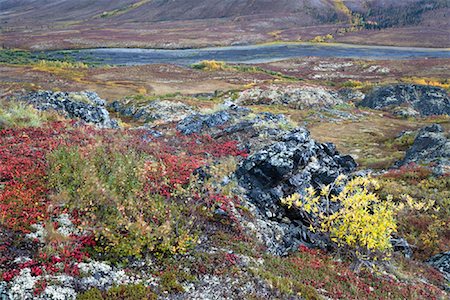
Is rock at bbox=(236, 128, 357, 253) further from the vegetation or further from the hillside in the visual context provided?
the hillside

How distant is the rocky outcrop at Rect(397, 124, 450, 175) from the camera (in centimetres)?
2280

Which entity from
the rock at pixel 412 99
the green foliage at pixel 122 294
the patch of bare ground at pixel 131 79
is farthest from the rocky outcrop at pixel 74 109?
the rock at pixel 412 99

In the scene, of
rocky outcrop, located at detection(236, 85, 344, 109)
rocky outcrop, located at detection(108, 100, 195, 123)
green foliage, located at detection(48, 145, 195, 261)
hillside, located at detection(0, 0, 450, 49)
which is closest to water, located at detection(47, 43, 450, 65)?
hillside, located at detection(0, 0, 450, 49)

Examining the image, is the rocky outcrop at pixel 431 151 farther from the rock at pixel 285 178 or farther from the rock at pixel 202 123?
the rock at pixel 202 123

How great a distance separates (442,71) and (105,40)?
106 m

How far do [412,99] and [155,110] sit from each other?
35271 millimetres

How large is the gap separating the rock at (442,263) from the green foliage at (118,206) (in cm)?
904

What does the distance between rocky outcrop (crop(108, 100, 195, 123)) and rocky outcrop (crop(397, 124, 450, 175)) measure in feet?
67.2

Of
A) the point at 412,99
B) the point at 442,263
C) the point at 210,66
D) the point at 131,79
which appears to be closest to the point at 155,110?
the point at 131,79

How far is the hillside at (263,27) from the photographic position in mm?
128500

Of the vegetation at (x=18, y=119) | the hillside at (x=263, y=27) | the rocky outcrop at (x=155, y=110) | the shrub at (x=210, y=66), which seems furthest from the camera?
the hillside at (x=263, y=27)

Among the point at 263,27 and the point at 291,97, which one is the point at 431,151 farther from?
the point at 263,27

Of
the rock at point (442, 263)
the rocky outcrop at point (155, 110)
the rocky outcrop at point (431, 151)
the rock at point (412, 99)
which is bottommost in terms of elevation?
the rock at point (412, 99)

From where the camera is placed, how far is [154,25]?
577ft
